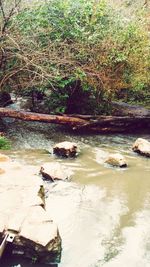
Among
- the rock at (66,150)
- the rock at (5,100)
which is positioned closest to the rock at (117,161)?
the rock at (66,150)

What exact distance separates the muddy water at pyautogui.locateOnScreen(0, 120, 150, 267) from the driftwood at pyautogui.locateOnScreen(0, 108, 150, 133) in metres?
0.76

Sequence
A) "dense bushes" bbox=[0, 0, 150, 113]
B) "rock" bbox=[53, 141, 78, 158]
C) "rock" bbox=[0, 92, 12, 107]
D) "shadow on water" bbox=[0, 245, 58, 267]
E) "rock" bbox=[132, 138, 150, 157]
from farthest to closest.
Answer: "rock" bbox=[0, 92, 12, 107] → "dense bushes" bbox=[0, 0, 150, 113] → "rock" bbox=[132, 138, 150, 157] → "rock" bbox=[53, 141, 78, 158] → "shadow on water" bbox=[0, 245, 58, 267]

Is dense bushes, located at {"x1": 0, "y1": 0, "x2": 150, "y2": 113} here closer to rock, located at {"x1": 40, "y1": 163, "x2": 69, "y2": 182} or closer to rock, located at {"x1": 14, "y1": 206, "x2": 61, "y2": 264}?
rock, located at {"x1": 40, "y1": 163, "x2": 69, "y2": 182}

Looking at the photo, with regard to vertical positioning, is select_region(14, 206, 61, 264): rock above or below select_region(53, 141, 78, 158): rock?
below

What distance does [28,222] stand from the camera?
5430 millimetres

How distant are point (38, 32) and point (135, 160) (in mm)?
5285

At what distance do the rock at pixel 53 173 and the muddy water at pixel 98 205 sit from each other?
0.64ft

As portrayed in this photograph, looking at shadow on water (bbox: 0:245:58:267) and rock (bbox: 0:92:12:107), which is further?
rock (bbox: 0:92:12:107)

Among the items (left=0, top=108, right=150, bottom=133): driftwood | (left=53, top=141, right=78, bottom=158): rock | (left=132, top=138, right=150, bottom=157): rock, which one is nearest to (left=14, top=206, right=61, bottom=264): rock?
(left=53, top=141, right=78, bottom=158): rock

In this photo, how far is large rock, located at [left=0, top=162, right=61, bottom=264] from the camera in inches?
200

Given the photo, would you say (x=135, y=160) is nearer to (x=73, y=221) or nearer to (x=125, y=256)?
(x=73, y=221)

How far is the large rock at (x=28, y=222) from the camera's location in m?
5.08

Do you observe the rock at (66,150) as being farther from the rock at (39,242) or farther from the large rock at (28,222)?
the rock at (39,242)

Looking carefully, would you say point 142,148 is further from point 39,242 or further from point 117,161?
point 39,242
